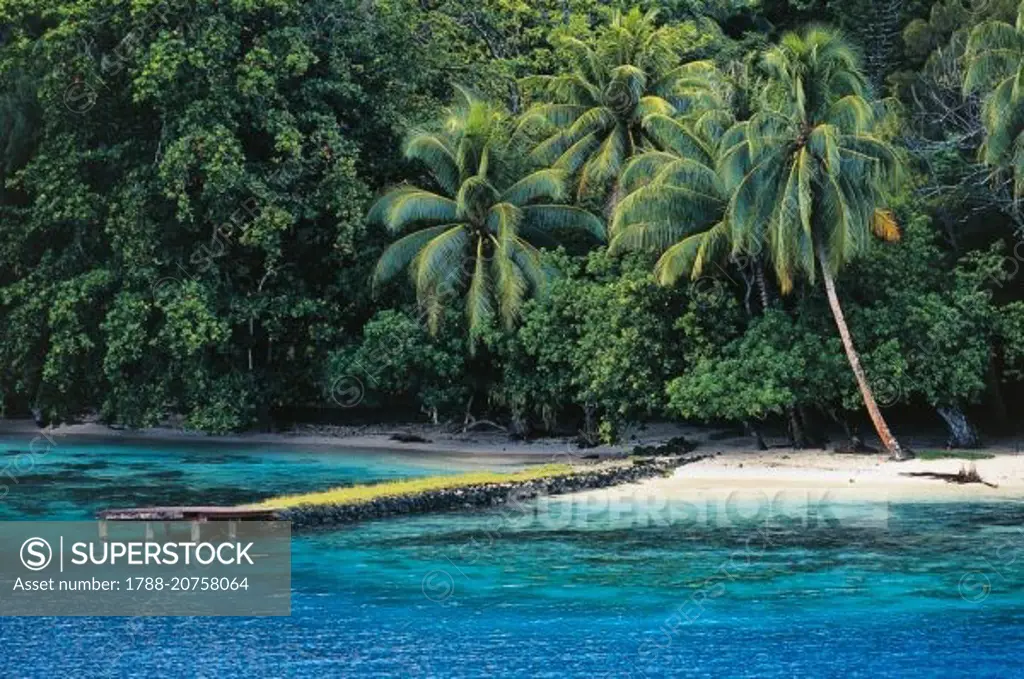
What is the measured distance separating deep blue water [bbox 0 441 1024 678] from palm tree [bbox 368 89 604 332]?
10.9 meters

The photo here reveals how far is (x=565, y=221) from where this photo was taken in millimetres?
40906

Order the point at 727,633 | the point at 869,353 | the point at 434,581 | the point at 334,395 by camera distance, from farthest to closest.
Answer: the point at 334,395 → the point at 869,353 → the point at 434,581 → the point at 727,633

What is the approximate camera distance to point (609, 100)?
133ft

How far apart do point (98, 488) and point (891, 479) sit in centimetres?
1611

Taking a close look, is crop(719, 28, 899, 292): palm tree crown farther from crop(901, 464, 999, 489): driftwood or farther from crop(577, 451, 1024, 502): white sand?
crop(901, 464, 999, 489): driftwood

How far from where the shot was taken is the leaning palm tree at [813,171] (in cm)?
3362

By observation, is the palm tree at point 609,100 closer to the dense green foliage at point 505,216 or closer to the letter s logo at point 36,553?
the dense green foliage at point 505,216

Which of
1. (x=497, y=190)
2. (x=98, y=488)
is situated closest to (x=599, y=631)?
(x=98, y=488)

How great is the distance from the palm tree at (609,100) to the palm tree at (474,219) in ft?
3.12

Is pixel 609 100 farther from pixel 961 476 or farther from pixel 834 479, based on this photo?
pixel 961 476

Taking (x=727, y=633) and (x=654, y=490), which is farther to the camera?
(x=654, y=490)

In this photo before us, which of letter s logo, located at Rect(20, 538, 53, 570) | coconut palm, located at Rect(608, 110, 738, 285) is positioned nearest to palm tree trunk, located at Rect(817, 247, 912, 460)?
coconut palm, located at Rect(608, 110, 738, 285)

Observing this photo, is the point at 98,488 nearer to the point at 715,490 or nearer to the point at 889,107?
the point at 715,490

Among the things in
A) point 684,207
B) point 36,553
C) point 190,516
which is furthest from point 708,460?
point 36,553
